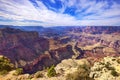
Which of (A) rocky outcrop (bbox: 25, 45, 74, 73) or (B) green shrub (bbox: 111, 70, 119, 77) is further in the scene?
(A) rocky outcrop (bbox: 25, 45, 74, 73)

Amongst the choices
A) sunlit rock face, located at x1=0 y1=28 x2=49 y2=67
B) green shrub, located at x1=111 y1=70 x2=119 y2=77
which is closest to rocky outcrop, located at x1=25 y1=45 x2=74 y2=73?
sunlit rock face, located at x1=0 y1=28 x2=49 y2=67

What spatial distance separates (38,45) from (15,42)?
22251 millimetres

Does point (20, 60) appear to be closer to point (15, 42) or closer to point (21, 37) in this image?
point (15, 42)

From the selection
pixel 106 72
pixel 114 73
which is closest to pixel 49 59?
pixel 106 72

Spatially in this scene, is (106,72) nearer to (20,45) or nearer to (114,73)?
(114,73)

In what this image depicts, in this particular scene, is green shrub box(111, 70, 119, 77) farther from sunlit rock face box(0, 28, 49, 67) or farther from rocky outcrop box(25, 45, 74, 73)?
sunlit rock face box(0, 28, 49, 67)

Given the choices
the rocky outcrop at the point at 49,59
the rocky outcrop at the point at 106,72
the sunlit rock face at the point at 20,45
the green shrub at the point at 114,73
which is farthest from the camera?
the sunlit rock face at the point at 20,45

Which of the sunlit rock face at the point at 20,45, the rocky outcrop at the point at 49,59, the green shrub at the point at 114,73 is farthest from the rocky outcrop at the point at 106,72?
the sunlit rock face at the point at 20,45

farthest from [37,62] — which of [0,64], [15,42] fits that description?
[0,64]

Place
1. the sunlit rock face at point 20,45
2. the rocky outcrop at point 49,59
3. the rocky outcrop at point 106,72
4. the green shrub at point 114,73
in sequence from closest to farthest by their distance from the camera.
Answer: the rocky outcrop at point 106,72
the green shrub at point 114,73
the rocky outcrop at point 49,59
the sunlit rock face at point 20,45

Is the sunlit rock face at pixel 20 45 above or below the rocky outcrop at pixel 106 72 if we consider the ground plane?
below

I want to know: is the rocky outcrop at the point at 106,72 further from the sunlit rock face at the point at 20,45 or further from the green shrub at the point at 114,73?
the sunlit rock face at the point at 20,45

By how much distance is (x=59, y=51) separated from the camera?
140 m

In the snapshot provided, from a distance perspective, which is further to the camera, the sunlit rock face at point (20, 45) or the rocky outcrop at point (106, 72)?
the sunlit rock face at point (20, 45)
